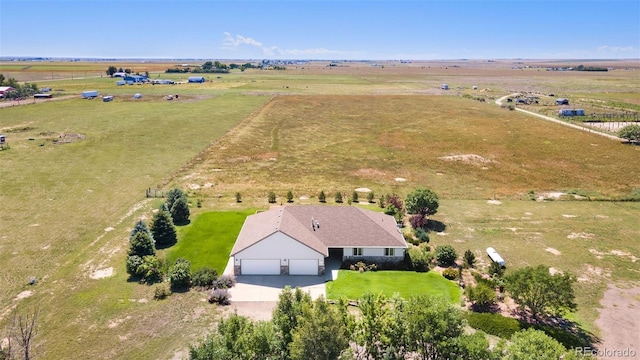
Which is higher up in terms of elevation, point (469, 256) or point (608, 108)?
point (608, 108)

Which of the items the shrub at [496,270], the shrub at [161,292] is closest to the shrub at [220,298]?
the shrub at [161,292]

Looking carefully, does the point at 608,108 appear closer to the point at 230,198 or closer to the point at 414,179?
the point at 414,179

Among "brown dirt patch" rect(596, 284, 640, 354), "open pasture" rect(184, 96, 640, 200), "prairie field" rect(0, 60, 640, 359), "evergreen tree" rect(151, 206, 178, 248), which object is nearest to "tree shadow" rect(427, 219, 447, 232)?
"prairie field" rect(0, 60, 640, 359)

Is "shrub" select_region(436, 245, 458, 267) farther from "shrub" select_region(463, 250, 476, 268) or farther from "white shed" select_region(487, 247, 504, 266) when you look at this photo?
"white shed" select_region(487, 247, 504, 266)

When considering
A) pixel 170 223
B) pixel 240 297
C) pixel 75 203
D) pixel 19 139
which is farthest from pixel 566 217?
pixel 19 139

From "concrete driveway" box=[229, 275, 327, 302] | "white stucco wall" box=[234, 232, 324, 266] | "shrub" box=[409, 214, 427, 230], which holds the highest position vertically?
"white stucco wall" box=[234, 232, 324, 266]

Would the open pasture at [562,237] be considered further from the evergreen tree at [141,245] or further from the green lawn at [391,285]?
the evergreen tree at [141,245]
